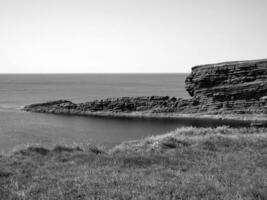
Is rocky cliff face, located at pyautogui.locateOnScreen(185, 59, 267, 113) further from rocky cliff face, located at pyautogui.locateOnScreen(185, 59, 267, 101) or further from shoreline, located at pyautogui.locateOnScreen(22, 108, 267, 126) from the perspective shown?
shoreline, located at pyautogui.locateOnScreen(22, 108, 267, 126)

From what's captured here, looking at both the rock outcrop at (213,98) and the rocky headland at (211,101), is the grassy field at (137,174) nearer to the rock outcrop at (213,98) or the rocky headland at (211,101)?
the rocky headland at (211,101)

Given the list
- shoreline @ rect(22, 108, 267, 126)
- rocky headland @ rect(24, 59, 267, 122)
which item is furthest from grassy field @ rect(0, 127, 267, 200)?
rocky headland @ rect(24, 59, 267, 122)

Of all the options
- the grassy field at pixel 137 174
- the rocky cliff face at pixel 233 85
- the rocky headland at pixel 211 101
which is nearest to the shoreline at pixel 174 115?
the rocky headland at pixel 211 101

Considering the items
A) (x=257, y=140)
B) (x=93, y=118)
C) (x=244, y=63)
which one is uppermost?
(x=244, y=63)

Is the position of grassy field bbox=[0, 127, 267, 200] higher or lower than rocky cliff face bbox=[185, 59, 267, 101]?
lower

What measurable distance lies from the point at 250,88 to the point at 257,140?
46743mm

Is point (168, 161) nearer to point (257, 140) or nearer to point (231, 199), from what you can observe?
point (231, 199)

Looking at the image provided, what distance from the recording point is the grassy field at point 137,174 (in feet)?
26.9

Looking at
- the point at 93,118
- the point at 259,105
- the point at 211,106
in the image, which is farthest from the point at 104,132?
the point at 259,105

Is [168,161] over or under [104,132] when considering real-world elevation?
over

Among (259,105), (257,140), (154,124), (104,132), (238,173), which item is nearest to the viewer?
(238,173)

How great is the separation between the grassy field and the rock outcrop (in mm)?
47295

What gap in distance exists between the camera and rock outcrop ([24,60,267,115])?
6159cm

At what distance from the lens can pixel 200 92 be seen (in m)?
67.9
